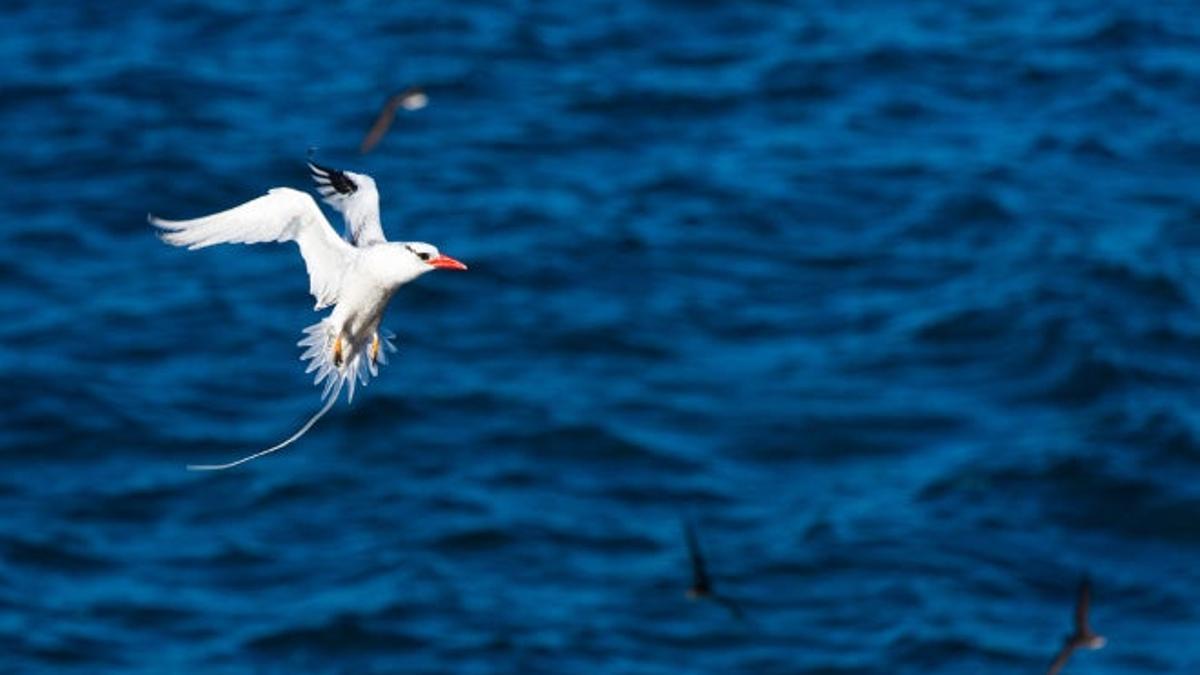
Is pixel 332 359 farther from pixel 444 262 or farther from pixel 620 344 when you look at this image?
pixel 620 344

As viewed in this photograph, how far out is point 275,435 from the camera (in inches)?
929

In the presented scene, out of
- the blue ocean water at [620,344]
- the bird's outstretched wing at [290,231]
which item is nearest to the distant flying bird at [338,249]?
the bird's outstretched wing at [290,231]

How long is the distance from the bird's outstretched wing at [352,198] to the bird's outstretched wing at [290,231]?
0.44 m

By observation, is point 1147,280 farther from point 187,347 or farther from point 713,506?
point 187,347

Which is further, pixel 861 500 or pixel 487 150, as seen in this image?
pixel 487 150

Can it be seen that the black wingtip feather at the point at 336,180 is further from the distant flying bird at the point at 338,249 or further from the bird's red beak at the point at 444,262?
the bird's red beak at the point at 444,262

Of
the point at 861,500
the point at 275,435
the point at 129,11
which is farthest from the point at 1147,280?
the point at 129,11

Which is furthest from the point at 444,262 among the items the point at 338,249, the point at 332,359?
the point at 332,359

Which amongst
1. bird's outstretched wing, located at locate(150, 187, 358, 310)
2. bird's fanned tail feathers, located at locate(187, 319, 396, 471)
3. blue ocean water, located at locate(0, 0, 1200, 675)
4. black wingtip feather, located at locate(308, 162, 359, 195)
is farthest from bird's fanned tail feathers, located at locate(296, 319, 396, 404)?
blue ocean water, located at locate(0, 0, 1200, 675)

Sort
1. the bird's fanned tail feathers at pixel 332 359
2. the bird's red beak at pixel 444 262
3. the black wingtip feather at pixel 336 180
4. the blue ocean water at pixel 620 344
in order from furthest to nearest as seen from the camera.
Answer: the blue ocean water at pixel 620 344 < the black wingtip feather at pixel 336 180 < the bird's fanned tail feathers at pixel 332 359 < the bird's red beak at pixel 444 262

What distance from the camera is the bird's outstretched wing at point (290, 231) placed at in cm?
928

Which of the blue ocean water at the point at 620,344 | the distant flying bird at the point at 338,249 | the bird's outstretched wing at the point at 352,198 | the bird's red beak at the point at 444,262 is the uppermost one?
the blue ocean water at the point at 620,344

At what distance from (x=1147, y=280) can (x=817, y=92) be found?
570cm

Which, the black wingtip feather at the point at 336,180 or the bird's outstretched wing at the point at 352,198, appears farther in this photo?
the black wingtip feather at the point at 336,180
